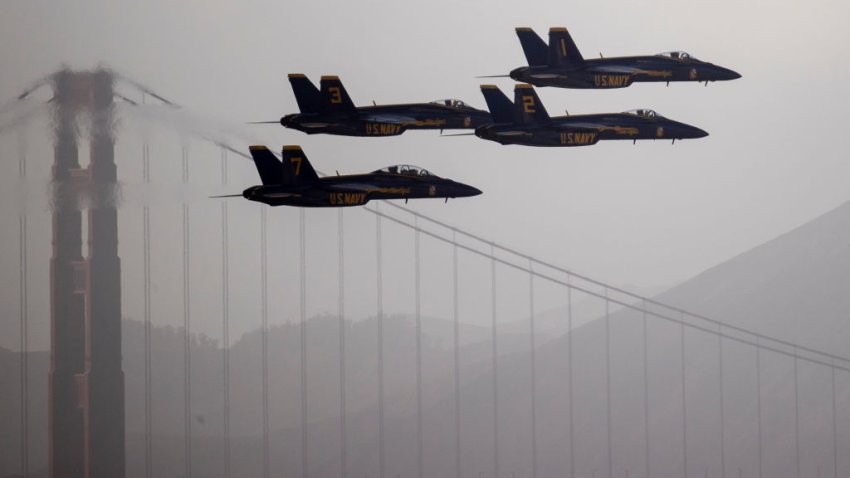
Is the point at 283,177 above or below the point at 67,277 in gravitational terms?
above

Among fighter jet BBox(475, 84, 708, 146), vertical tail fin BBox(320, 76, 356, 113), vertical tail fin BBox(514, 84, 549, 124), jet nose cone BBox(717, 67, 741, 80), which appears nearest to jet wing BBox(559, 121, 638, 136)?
fighter jet BBox(475, 84, 708, 146)

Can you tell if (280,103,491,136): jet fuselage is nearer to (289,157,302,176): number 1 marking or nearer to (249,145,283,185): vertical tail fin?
(289,157,302,176): number 1 marking

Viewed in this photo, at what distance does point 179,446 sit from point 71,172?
275ft

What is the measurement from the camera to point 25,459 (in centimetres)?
13075

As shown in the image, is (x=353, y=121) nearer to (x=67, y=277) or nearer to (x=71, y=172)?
(x=71, y=172)

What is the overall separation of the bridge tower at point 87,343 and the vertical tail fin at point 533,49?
165 ft

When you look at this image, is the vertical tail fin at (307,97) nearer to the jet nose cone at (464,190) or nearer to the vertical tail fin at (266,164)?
the vertical tail fin at (266,164)

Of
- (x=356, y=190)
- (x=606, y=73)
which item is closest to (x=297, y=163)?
(x=356, y=190)

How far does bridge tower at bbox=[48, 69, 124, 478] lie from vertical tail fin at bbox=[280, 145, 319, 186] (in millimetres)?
45089

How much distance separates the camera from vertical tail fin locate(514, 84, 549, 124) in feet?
262

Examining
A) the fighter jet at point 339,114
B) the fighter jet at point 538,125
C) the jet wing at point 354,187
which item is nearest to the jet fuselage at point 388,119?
Answer: the fighter jet at point 339,114

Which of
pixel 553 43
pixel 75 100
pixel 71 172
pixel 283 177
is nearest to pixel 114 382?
pixel 71 172

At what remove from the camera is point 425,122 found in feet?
267

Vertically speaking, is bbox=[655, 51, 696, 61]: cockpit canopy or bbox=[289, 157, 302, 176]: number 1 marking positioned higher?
bbox=[655, 51, 696, 61]: cockpit canopy
